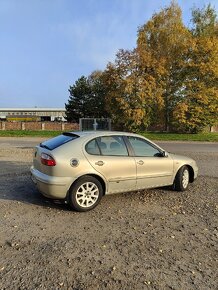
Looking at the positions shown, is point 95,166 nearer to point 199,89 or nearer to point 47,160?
point 47,160

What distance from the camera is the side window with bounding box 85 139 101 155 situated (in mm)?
5781

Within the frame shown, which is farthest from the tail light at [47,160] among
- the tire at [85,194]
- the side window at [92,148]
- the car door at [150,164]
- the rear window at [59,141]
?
the car door at [150,164]

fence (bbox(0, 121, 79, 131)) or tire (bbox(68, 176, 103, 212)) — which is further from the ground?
fence (bbox(0, 121, 79, 131))

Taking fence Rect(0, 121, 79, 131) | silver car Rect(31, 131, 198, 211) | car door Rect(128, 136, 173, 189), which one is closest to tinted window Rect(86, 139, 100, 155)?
silver car Rect(31, 131, 198, 211)

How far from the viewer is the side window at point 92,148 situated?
578cm

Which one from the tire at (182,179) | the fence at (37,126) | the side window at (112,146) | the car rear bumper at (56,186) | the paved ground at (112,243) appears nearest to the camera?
the paved ground at (112,243)

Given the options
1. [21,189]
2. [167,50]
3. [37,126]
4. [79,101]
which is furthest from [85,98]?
[21,189]

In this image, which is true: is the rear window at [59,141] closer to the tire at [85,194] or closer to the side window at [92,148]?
the side window at [92,148]

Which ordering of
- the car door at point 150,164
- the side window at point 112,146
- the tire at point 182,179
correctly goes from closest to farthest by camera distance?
the side window at point 112,146 → the car door at point 150,164 → the tire at point 182,179

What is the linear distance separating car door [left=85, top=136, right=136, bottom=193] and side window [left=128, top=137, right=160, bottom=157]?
230 mm

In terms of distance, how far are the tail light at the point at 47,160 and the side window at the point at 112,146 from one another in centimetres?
98

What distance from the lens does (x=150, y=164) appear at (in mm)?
6379

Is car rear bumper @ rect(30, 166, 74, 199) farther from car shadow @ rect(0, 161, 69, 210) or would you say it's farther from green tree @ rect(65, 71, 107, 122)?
green tree @ rect(65, 71, 107, 122)

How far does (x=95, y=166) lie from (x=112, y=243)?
5.64 ft
